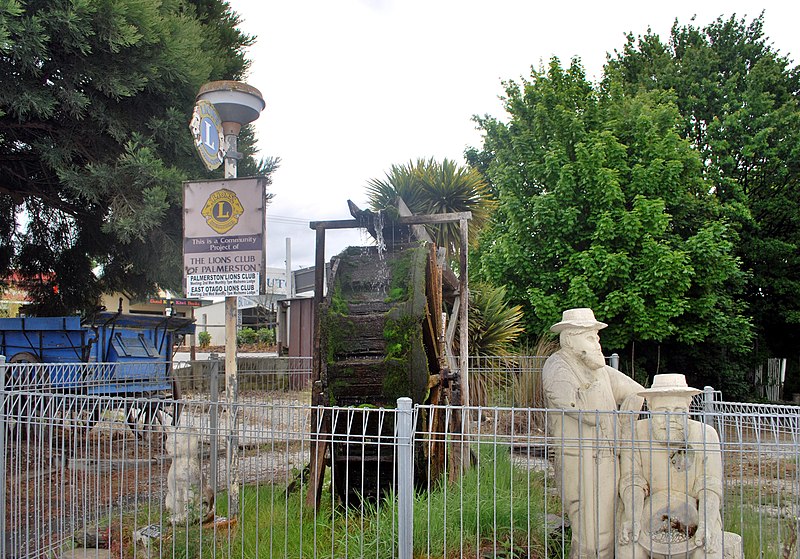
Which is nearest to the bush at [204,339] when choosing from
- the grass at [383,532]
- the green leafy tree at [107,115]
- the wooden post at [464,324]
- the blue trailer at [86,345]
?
the green leafy tree at [107,115]

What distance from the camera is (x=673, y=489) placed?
381 centimetres

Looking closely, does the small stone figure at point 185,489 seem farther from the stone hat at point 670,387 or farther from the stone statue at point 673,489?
the stone hat at point 670,387

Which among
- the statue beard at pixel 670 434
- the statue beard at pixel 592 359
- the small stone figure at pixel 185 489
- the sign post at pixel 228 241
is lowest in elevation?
the small stone figure at pixel 185 489

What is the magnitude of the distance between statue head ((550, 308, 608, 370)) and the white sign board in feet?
8.42

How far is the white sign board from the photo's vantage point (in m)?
5.47

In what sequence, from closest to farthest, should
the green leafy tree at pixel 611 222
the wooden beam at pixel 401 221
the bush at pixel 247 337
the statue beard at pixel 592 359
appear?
the statue beard at pixel 592 359
the wooden beam at pixel 401 221
the green leafy tree at pixel 611 222
the bush at pixel 247 337

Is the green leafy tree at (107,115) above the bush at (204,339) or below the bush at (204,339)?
above

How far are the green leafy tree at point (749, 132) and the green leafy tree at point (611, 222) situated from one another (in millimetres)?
1195

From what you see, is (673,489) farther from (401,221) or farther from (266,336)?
(266,336)

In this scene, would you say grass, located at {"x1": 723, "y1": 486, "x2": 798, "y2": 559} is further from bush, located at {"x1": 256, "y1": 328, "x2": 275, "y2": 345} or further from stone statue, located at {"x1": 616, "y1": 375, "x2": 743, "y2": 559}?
bush, located at {"x1": 256, "y1": 328, "x2": 275, "y2": 345}

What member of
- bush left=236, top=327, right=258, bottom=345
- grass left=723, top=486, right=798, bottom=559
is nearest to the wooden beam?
grass left=723, top=486, right=798, bottom=559

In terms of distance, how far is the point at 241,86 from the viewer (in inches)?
222

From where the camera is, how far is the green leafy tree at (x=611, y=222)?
12.5 meters

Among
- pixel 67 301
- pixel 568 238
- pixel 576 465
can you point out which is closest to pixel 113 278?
pixel 67 301
